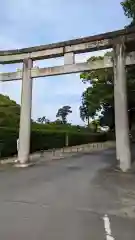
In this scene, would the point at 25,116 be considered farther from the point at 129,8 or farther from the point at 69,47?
the point at 129,8

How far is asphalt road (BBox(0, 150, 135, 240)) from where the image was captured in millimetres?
6211

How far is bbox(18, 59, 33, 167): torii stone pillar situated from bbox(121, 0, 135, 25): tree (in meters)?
7.15

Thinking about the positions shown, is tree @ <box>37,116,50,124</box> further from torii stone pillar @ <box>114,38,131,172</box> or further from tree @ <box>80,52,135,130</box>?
torii stone pillar @ <box>114,38,131,172</box>

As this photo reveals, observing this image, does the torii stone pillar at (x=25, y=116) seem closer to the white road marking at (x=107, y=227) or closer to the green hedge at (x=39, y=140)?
the green hedge at (x=39, y=140)

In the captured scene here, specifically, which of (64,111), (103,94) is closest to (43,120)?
(64,111)

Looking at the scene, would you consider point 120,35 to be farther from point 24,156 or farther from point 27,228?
point 27,228

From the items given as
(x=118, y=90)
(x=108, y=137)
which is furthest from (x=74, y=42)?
(x=108, y=137)

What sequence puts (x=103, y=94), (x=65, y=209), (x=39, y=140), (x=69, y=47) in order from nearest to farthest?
(x=65, y=209) → (x=69, y=47) → (x=39, y=140) → (x=103, y=94)

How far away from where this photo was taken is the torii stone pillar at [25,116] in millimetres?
21172

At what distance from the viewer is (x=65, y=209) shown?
8578 mm

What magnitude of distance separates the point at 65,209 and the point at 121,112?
1033cm

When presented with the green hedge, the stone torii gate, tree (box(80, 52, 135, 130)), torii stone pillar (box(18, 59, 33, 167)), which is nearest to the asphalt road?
the stone torii gate

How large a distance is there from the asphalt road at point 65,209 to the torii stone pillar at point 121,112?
3143 millimetres

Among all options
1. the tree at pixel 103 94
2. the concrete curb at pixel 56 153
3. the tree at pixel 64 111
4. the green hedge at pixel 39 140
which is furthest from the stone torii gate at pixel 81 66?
the tree at pixel 64 111
